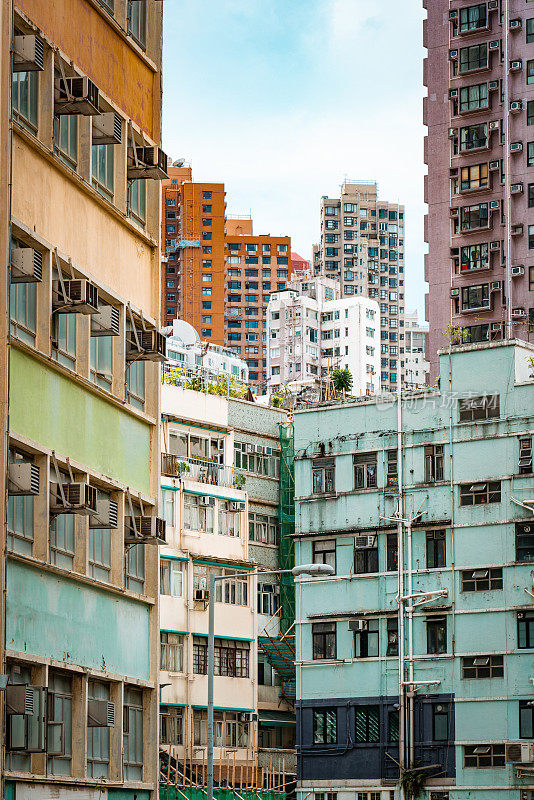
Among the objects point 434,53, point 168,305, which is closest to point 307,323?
point 168,305

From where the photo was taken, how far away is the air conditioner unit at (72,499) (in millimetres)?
26781

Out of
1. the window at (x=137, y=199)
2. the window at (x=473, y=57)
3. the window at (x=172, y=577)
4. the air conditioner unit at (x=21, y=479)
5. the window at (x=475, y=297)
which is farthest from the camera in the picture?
the window at (x=473, y=57)

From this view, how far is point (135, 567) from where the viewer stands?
31.2 metres

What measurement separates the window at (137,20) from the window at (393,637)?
3431 centimetres

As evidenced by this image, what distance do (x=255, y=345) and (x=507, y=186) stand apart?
107413 millimetres

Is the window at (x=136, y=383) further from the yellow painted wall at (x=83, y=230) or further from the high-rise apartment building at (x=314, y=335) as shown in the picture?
the high-rise apartment building at (x=314, y=335)

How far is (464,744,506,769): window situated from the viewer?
190 feet

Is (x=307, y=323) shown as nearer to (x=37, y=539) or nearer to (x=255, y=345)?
(x=255, y=345)

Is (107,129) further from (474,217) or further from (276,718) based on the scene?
(474,217)

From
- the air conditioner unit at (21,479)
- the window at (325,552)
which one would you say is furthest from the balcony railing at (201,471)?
the air conditioner unit at (21,479)

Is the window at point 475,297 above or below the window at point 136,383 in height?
above

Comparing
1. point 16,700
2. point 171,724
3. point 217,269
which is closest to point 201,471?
point 171,724

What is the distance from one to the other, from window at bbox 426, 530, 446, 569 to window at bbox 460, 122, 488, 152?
2583 cm

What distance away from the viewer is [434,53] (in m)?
83.9
